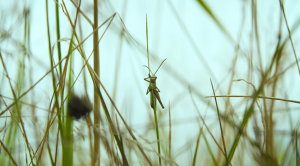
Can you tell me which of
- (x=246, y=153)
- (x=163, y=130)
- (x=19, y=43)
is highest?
(x=19, y=43)

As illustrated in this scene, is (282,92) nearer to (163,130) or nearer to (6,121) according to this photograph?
(163,130)

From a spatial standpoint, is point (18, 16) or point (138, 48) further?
point (18, 16)

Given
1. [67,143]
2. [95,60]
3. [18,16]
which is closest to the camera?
[67,143]

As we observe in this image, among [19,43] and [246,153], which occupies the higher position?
[19,43]

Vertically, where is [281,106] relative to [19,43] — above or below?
below

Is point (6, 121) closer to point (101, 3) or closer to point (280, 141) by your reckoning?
point (101, 3)

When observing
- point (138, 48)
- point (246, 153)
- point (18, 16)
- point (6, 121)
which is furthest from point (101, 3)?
point (246, 153)

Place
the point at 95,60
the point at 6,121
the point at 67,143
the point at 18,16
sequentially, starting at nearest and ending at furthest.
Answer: the point at 67,143
the point at 95,60
the point at 6,121
the point at 18,16

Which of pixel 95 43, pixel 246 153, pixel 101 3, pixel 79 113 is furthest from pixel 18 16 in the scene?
pixel 246 153

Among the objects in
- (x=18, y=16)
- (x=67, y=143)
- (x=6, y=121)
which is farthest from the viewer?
(x=18, y=16)
